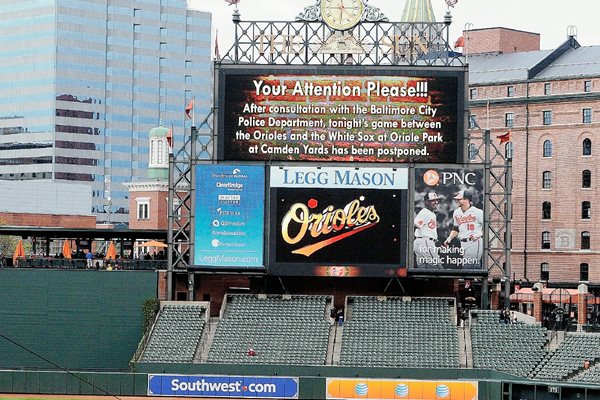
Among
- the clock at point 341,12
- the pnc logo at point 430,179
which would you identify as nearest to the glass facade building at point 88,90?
the clock at point 341,12

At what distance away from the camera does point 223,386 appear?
213 feet

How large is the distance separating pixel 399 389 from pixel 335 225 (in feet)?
30.2

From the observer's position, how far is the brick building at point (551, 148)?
10956 centimetres

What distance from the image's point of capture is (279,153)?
6931 centimetres

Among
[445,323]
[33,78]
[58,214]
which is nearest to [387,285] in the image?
[445,323]

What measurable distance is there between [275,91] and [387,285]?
10916 mm

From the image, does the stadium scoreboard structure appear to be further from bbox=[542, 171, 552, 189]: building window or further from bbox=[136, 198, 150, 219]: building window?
bbox=[542, 171, 552, 189]: building window

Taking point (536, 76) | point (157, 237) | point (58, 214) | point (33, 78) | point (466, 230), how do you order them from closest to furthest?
point (466, 230) < point (157, 237) < point (536, 76) < point (58, 214) < point (33, 78)

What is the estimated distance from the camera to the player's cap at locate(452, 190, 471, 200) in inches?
2712

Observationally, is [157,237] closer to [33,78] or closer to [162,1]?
[33,78]

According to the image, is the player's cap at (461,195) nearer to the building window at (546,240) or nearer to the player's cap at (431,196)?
the player's cap at (431,196)

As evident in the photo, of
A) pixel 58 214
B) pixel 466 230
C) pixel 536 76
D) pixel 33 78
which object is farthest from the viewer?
pixel 33 78

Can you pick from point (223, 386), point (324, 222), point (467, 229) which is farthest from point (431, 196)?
point (223, 386)

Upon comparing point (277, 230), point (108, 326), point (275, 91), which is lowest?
point (108, 326)
